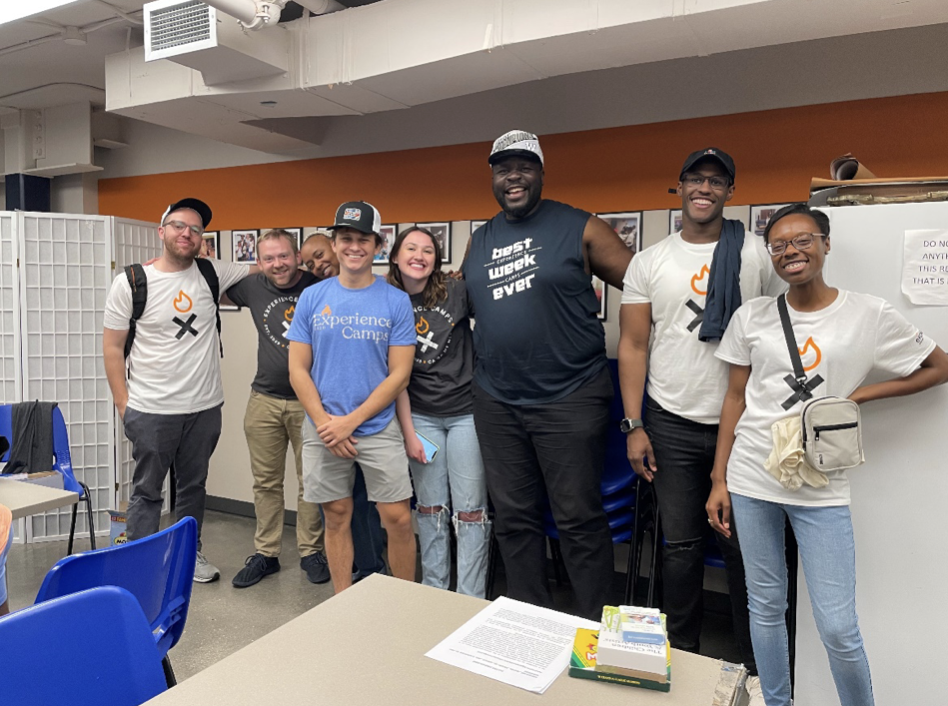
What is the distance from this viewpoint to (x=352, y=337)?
2.57m

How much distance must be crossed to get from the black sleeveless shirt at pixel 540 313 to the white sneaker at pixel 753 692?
4.64ft

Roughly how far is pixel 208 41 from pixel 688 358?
2336 millimetres

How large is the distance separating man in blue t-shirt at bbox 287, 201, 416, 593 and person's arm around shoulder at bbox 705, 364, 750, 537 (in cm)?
117

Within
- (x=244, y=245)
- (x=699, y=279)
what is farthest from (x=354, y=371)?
(x=244, y=245)

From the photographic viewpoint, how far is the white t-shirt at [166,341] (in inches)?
119

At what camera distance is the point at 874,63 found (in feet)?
8.93

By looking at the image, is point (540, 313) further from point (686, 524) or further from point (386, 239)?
point (386, 239)

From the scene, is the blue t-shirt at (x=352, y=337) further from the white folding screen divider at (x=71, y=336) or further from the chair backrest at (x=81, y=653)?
the white folding screen divider at (x=71, y=336)

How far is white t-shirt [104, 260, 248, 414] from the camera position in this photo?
3017 millimetres

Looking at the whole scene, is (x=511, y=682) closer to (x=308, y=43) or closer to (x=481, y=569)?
(x=481, y=569)

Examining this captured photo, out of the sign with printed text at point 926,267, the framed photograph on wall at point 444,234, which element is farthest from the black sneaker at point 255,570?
the sign with printed text at point 926,267

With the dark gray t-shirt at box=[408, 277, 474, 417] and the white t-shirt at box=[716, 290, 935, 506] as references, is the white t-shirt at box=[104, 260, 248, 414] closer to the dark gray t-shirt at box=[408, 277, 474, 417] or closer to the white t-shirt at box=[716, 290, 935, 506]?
the dark gray t-shirt at box=[408, 277, 474, 417]

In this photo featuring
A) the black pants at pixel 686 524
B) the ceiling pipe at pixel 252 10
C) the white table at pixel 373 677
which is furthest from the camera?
the ceiling pipe at pixel 252 10

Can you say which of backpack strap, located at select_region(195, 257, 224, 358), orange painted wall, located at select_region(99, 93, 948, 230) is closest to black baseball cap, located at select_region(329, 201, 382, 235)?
backpack strap, located at select_region(195, 257, 224, 358)
